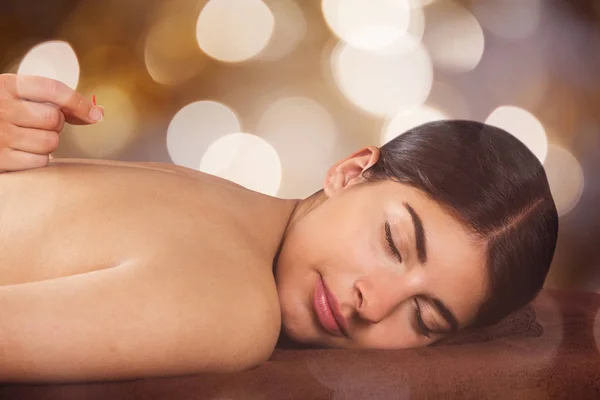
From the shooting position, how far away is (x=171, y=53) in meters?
1.07

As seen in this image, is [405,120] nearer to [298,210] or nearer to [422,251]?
[298,210]

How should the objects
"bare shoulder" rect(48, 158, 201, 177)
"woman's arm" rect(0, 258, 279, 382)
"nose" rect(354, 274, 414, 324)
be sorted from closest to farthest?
Answer: "woman's arm" rect(0, 258, 279, 382), "nose" rect(354, 274, 414, 324), "bare shoulder" rect(48, 158, 201, 177)

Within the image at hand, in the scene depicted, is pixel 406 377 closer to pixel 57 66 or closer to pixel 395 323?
pixel 395 323

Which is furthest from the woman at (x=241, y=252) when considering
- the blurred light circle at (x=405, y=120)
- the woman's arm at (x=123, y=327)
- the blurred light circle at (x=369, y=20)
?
the blurred light circle at (x=369, y=20)

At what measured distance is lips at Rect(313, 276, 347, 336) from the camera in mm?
717

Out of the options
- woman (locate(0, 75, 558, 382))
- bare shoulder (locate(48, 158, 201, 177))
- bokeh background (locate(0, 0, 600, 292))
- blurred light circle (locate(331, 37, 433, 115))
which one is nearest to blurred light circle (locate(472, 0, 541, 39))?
bokeh background (locate(0, 0, 600, 292))

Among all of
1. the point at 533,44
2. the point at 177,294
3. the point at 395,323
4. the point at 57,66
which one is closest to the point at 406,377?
the point at 395,323

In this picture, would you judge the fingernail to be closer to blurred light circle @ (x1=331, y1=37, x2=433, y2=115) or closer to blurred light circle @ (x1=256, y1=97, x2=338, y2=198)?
blurred light circle @ (x1=256, y1=97, x2=338, y2=198)

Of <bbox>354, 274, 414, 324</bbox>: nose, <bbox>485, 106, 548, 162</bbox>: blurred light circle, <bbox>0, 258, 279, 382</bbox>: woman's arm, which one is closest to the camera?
<bbox>0, 258, 279, 382</bbox>: woman's arm

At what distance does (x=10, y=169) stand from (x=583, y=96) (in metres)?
0.99

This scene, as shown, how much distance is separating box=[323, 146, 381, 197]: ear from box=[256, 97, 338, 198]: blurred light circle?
16 cm

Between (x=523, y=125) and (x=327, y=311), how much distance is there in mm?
540

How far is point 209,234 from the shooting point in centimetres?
64

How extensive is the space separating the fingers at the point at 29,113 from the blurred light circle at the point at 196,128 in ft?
1.14
